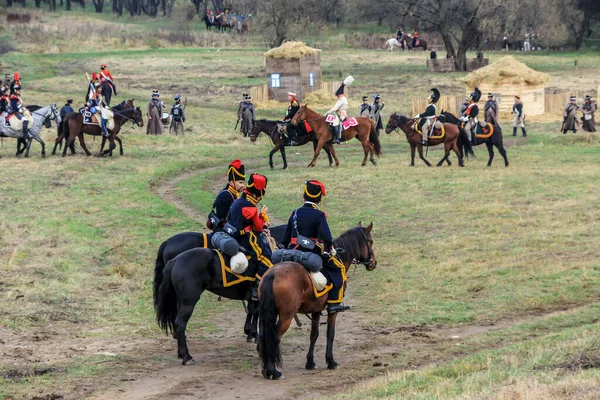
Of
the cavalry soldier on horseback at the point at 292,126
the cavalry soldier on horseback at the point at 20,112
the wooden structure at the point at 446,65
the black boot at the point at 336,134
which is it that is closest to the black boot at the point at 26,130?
the cavalry soldier on horseback at the point at 20,112

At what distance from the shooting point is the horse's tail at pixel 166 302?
11.4 m

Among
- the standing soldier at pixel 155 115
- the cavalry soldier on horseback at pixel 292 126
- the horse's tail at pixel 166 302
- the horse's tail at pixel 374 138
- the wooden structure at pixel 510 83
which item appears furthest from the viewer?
the wooden structure at pixel 510 83

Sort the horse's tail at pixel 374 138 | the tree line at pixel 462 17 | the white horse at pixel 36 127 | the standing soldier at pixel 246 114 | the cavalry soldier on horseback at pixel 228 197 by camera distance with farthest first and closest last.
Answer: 1. the tree line at pixel 462 17
2. the standing soldier at pixel 246 114
3. the horse's tail at pixel 374 138
4. the white horse at pixel 36 127
5. the cavalry soldier on horseback at pixel 228 197

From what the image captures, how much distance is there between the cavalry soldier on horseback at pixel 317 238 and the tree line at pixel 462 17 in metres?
48.3

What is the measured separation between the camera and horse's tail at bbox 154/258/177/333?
11.4 metres

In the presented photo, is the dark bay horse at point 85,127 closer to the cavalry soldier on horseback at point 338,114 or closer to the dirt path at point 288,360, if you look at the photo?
the cavalry soldier on horseback at point 338,114

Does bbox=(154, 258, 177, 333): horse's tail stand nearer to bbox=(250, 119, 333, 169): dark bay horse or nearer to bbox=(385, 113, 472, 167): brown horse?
bbox=(250, 119, 333, 169): dark bay horse

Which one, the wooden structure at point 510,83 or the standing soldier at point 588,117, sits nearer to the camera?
the standing soldier at point 588,117

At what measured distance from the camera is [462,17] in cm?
5988

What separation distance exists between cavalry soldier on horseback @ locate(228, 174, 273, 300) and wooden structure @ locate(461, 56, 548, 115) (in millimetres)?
32221

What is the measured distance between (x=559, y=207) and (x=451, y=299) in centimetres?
758

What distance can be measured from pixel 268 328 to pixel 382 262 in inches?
277

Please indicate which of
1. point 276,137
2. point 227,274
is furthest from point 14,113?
point 227,274

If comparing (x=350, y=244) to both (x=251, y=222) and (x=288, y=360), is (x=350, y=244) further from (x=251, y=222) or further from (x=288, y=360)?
(x=288, y=360)
